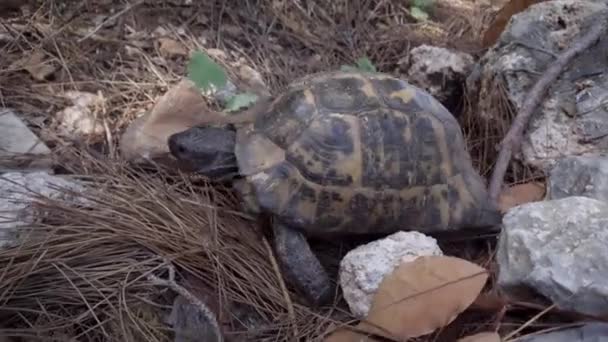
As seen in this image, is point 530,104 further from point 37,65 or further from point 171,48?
point 37,65

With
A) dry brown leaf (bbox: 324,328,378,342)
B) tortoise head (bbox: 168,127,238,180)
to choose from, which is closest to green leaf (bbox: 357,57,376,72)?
tortoise head (bbox: 168,127,238,180)

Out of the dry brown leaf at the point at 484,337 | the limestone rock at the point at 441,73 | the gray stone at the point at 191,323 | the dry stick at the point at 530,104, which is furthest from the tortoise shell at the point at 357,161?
the limestone rock at the point at 441,73

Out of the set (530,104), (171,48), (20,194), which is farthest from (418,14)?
(20,194)

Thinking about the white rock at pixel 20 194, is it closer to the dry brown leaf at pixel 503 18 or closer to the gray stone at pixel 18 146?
the gray stone at pixel 18 146

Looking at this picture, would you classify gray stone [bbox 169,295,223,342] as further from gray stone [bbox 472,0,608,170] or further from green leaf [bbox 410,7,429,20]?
green leaf [bbox 410,7,429,20]

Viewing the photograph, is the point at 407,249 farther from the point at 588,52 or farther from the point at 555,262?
the point at 588,52

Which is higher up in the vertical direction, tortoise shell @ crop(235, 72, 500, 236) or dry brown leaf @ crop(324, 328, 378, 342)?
tortoise shell @ crop(235, 72, 500, 236)

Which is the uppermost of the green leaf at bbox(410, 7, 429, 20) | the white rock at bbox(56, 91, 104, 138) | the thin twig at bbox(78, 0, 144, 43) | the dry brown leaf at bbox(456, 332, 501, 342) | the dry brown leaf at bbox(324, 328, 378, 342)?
the green leaf at bbox(410, 7, 429, 20)
